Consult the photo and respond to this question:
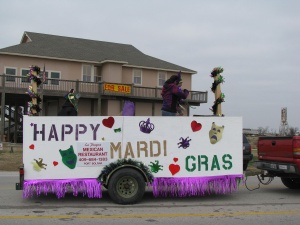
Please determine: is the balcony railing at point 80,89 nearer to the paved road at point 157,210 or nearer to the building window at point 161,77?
the building window at point 161,77

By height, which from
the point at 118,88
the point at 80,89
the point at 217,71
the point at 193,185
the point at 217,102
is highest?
the point at 118,88

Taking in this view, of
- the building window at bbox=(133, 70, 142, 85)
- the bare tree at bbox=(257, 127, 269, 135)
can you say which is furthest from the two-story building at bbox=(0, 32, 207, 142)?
the bare tree at bbox=(257, 127, 269, 135)

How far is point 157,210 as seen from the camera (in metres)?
6.77

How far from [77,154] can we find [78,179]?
0.47 m

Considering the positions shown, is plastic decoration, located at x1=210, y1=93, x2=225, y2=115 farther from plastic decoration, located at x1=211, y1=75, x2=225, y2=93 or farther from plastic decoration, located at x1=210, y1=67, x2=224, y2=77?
plastic decoration, located at x1=210, y1=67, x2=224, y2=77

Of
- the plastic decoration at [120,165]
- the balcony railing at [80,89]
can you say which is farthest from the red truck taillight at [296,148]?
the balcony railing at [80,89]

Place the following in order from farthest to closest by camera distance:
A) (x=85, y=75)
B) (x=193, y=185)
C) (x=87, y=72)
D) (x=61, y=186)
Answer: (x=87, y=72), (x=85, y=75), (x=193, y=185), (x=61, y=186)

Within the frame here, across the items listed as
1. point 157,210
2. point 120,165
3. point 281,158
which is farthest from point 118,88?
point 157,210

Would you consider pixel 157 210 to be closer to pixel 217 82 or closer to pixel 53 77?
pixel 217 82

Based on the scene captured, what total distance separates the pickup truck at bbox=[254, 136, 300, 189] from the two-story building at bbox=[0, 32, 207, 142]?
21.4 metres

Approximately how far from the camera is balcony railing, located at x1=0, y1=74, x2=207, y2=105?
88.5ft

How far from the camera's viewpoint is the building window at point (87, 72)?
1238 inches

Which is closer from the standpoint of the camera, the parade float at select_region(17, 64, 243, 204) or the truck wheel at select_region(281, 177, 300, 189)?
the parade float at select_region(17, 64, 243, 204)

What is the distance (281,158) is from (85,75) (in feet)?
81.9
